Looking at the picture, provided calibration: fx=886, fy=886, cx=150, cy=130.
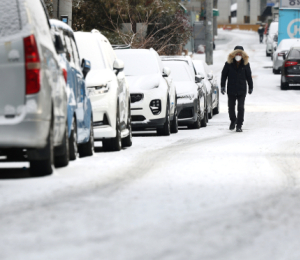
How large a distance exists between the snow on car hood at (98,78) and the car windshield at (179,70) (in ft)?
22.6

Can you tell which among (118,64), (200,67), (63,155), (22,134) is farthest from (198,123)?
(22,134)

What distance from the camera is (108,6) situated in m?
37.3

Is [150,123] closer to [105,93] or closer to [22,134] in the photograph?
[105,93]

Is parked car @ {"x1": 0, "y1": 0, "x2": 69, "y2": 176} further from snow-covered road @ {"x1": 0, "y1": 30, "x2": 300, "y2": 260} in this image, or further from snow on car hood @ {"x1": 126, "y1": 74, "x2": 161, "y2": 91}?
snow on car hood @ {"x1": 126, "y1": 74, "x2": 161, "y2": 91}

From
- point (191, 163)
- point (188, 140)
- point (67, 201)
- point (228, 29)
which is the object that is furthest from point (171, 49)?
point (228, 29)

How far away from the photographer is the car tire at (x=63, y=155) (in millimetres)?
8914

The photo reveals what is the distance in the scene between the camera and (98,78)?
475 inches

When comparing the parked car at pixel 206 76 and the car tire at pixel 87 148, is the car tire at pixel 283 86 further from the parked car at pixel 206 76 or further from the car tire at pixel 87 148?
the car tire at pixel 87 148

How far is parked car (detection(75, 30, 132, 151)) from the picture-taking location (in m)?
12.0

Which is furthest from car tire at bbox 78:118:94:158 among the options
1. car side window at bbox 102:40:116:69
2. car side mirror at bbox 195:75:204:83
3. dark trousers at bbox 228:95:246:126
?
car side mirror at bbox 195:75:204:83

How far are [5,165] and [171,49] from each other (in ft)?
104

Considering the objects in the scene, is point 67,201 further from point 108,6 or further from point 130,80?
point 108,6

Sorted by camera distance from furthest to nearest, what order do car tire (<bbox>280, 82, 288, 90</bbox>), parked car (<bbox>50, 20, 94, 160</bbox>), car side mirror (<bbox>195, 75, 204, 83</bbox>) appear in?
car tire (<bbox>280, 82, 288, 90</bbox>), car side mirror (<bbox>195, 75, 204, 83</bbox>), parked car (<bbox>50, 20, 94, 160</bbox>)

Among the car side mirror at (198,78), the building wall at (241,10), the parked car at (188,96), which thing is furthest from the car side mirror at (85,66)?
the building wall at (241,10)
